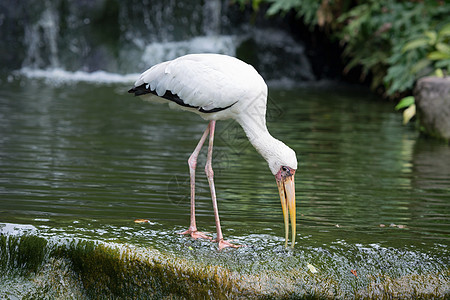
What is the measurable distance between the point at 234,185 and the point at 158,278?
2685 mm

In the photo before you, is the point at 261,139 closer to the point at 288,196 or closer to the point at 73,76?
the point at 288,196

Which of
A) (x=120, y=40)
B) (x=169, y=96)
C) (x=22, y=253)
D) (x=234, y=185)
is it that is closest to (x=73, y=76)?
(x=120, y=40)

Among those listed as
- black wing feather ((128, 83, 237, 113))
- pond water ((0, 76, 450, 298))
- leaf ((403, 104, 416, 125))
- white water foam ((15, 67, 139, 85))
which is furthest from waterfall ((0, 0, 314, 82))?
black wing feather ((128, 83, 237, 113))

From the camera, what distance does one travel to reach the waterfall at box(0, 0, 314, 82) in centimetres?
1886

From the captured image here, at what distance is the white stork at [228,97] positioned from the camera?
426 cm

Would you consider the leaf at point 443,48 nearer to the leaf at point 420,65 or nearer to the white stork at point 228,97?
the leaf at point 420,65

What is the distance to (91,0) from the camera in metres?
18.9

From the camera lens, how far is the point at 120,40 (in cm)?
1923

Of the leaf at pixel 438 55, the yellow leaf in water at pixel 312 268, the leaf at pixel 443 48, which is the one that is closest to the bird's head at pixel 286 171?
the yellow leaf in water at pixel 312 268

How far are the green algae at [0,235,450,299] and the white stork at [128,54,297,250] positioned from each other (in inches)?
14.6

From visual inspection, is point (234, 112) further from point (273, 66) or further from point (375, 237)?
point (273, 66)

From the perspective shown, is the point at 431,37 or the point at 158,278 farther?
the point at 431,37

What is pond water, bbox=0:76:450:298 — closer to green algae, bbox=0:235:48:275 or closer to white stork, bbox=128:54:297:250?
green algae, bbox=0:235:48:275

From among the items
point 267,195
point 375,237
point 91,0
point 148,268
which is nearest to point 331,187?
point 267,195
